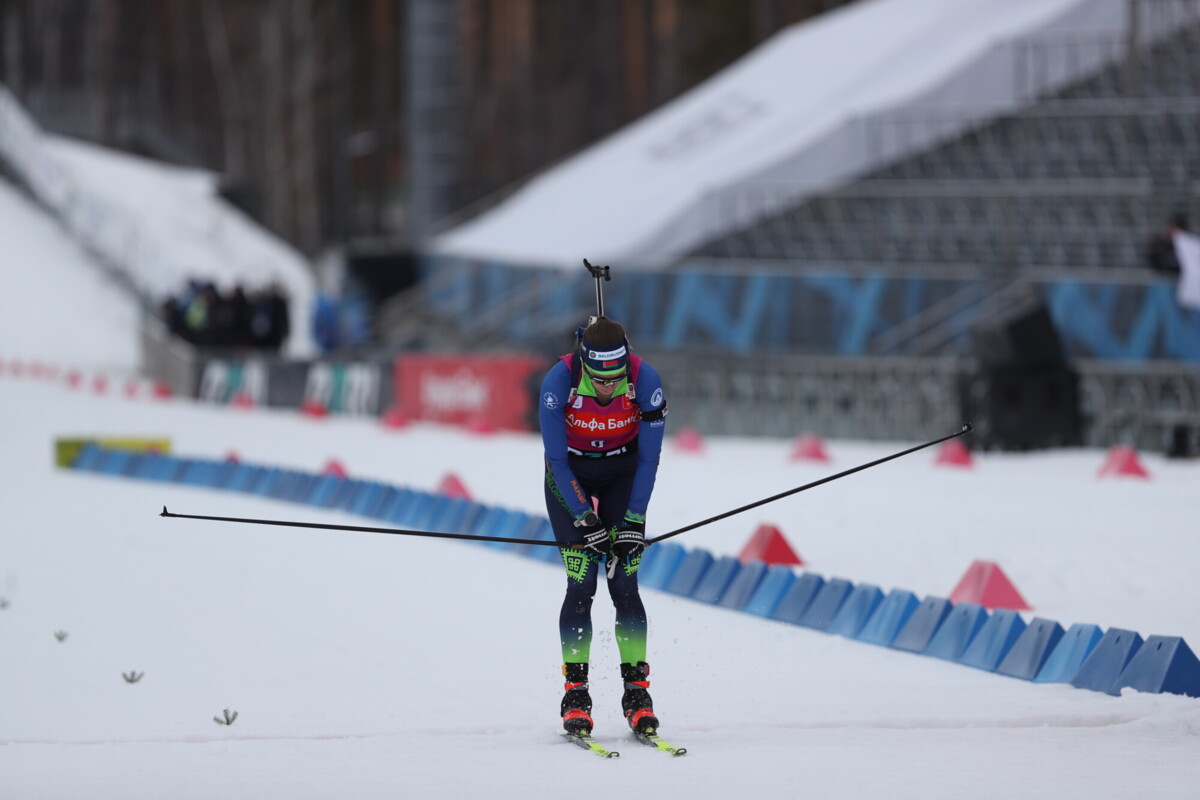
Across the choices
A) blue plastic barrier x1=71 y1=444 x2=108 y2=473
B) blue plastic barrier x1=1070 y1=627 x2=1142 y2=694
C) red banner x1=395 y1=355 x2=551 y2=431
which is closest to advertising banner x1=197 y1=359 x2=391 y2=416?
red banner x1=395 y1=355 x2=551 y2=431

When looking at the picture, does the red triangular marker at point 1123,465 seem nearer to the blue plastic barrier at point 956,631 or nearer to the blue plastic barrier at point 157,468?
the blue plastic barrier at point 956,631

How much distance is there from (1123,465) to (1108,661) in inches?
384

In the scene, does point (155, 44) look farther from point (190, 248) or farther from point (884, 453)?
point (884, 453)

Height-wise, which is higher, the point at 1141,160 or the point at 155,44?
the point at 155,44

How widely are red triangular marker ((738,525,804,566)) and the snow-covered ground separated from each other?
0.44 meters

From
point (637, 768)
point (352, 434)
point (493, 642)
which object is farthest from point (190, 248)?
point (637, 768)

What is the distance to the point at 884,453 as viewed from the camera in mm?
21109

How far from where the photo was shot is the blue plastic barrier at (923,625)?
10328 mm

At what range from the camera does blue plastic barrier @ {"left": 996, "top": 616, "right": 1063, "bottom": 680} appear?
9.54 meters

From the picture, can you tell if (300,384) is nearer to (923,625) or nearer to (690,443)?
(690,443)

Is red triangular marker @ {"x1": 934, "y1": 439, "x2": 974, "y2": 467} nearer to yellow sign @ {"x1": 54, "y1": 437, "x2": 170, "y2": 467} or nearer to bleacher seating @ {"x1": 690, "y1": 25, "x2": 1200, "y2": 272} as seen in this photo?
bleacher seating @ {"x1": 690, "y1": 25, "x2": 1200, "y2": 272}

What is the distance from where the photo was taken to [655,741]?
7945 millimetres

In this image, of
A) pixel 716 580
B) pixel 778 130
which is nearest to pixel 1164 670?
pixel 716 580

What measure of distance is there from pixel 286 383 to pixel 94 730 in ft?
75.0
